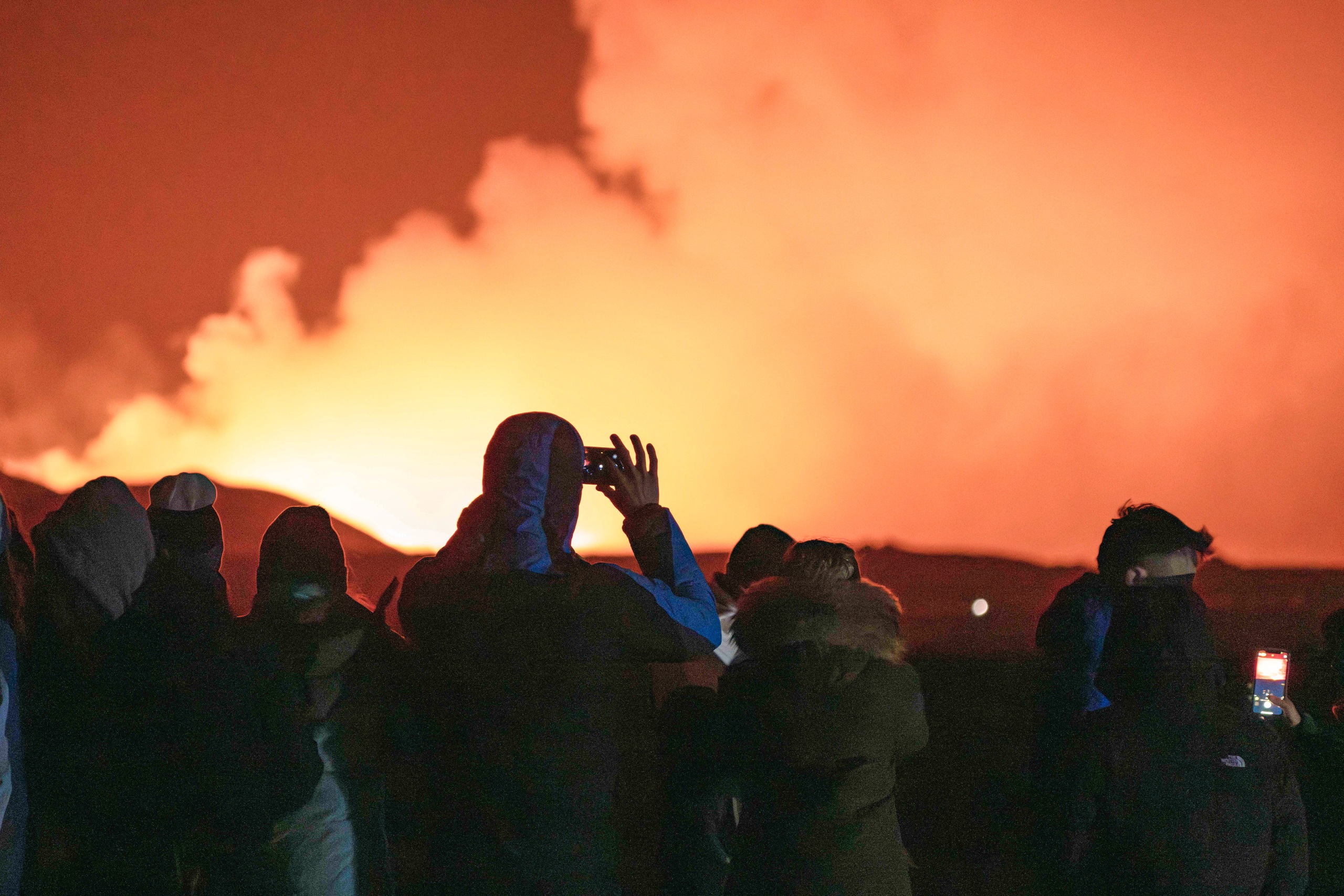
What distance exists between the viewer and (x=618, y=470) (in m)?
2.17

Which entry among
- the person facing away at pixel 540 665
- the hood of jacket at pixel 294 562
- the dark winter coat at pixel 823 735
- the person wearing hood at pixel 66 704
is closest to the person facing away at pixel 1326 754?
the dark winter coat at pixel 823 735

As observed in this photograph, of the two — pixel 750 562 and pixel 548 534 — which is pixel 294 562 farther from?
pixel 750 562

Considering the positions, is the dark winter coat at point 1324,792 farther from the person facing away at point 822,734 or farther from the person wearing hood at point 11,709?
the person wearing hood at point 11,709

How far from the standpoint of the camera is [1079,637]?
11.8 ft

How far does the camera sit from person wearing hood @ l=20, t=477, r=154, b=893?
8.04ft

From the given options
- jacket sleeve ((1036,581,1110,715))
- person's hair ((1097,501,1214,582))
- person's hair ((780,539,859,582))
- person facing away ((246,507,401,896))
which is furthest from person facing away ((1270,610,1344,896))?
person facing away ((246,507,401,896))

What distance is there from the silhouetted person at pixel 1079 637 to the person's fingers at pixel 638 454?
133 centimetres

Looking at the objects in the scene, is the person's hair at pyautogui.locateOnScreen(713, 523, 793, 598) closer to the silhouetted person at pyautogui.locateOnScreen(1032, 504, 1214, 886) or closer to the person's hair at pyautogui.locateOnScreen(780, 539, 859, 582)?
the person's hair at pyautogui.locateOnScreen(780, 539, 859, 582)

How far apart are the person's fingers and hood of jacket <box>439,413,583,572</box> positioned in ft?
0.49

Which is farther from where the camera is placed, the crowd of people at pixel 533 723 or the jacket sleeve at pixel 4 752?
the jacket sleeve at pixel 4 752

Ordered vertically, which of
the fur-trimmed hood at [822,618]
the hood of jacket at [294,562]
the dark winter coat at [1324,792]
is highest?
the hood of jacket at [294,562]

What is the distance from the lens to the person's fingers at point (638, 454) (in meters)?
2.17

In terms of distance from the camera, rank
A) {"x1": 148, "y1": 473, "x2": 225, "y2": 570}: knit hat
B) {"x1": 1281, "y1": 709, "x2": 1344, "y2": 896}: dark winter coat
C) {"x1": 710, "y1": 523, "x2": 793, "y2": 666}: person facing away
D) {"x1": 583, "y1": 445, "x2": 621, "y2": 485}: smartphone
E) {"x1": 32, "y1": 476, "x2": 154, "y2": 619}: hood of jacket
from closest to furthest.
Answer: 1. {"x1": 583, "y1": 445, "x2": 621, "y2": 485}: smartphone
2. {"x1": 32, "y1": 476, "x2": 154, "y2": 619}: hood of jacket
3. {"x1": 148, "y1": 473, "x2": 225, "y2": 570}: knit hat
4. {"x1": 710, "y1": 523, "x2": 793, "y2": 666}: person facing away
5. {"x1": 1281, "y1": 709, "x2": 1344, "y2": 896}: dark winter coat

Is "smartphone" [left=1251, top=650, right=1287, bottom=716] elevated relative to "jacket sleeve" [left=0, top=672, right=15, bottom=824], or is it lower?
elevated
